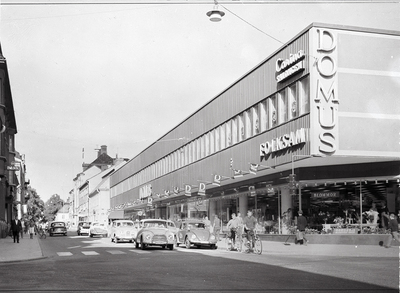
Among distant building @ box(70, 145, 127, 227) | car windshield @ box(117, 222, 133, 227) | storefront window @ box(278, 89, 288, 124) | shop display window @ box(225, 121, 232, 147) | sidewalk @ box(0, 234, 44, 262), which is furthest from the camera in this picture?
distant building @ box(70, 145, 127, 227)

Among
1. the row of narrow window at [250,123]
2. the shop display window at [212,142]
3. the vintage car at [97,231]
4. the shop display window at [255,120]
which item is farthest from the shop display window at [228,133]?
the vintage car at [97,231]

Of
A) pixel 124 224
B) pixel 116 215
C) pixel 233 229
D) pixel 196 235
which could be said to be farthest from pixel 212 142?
pixel 116 215

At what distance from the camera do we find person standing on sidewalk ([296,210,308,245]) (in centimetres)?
2847

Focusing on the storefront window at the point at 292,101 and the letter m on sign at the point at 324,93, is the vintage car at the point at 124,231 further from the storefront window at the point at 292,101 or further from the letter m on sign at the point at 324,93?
the letter m on sign at the point at 324,93

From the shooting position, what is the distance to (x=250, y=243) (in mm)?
24750

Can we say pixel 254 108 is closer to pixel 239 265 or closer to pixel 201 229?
pixel 201 229

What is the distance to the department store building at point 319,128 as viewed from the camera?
2792 centimetres

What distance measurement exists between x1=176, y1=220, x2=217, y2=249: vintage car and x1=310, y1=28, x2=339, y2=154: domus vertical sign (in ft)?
22.0

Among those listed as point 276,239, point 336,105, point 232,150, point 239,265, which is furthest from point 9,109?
point 239,265

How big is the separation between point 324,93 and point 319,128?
5.38 ft

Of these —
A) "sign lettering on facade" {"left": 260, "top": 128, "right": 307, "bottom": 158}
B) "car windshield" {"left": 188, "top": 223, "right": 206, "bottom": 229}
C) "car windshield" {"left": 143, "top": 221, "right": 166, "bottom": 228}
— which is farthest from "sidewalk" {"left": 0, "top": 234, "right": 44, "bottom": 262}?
"sign lettering on facade" {"left": 260, "top": 128, "right": 307, "bottom": 158}

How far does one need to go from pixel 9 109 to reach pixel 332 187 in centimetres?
3316

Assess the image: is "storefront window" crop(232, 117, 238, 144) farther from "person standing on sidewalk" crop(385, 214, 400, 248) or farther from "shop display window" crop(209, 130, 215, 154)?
"person standing on sidewalk" crop(385, 214, 400, 248)

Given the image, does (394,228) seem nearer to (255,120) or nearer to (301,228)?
(301,228)
